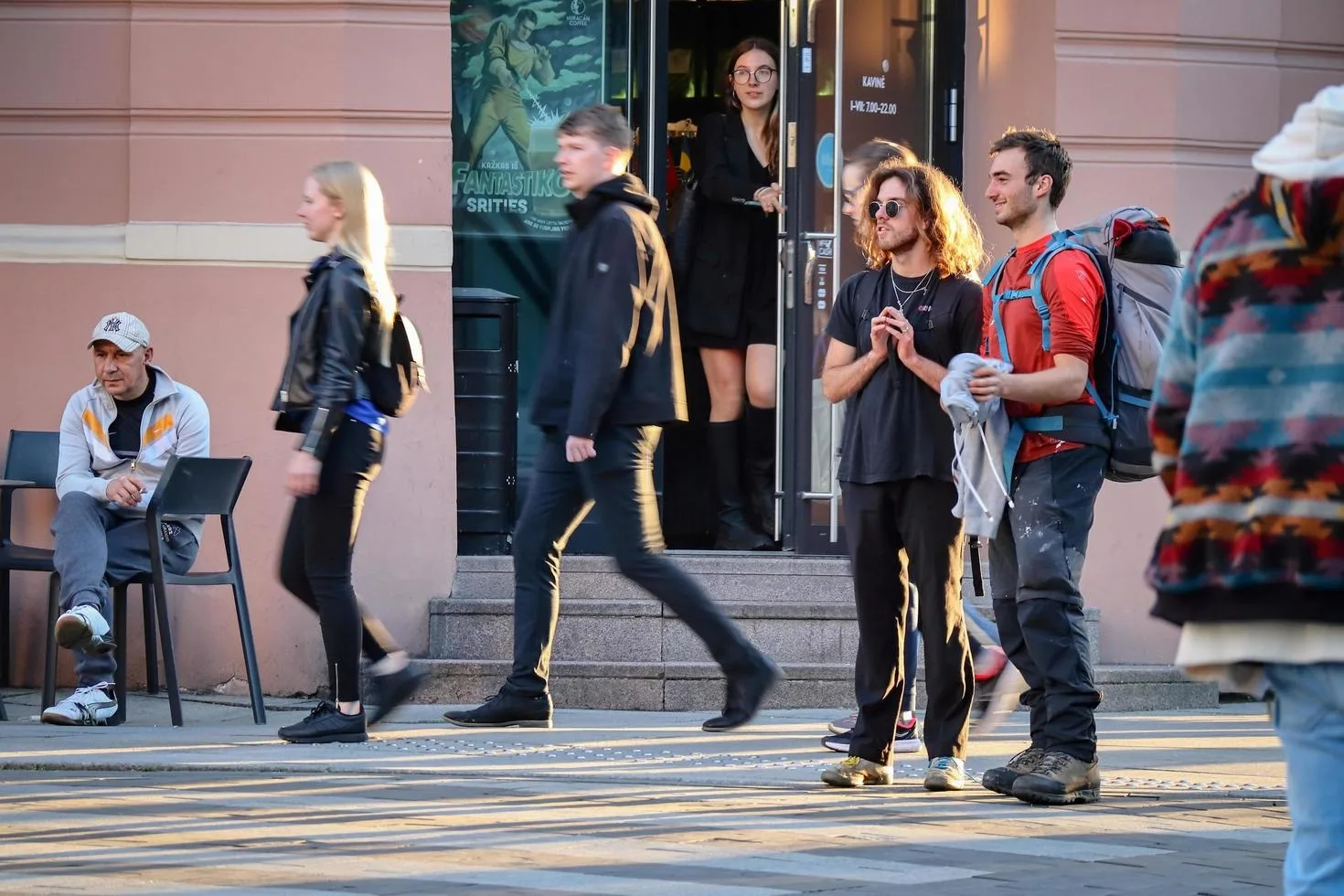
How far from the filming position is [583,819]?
6.01 m

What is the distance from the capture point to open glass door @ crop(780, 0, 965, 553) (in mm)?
10055

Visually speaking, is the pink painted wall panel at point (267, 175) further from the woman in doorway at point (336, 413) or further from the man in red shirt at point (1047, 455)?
the man in red shirt at point (1047, 455)

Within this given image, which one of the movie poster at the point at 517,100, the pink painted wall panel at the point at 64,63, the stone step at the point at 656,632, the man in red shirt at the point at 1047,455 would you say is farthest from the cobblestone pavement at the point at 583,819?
the movie poster at the point at 517,100

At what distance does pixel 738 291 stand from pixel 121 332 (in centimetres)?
320

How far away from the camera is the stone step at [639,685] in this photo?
8.92 metres

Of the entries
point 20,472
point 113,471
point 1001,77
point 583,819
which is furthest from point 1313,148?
point 20,472

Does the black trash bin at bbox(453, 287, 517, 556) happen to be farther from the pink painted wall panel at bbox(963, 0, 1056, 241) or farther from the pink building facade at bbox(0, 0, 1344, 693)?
the pink painted wall panel at bbox(963, 0, 1056, 241)

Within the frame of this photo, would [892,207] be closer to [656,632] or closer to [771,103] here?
[656,632]

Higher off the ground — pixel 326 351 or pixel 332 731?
pixel 326 351

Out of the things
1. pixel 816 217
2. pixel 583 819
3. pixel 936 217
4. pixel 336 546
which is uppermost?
pixel 816 217

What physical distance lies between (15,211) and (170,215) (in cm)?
74

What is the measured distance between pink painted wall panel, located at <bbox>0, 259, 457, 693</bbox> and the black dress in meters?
1.57

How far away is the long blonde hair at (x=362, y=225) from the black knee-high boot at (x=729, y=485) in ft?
11.0

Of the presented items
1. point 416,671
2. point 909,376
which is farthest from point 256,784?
point 909,376
